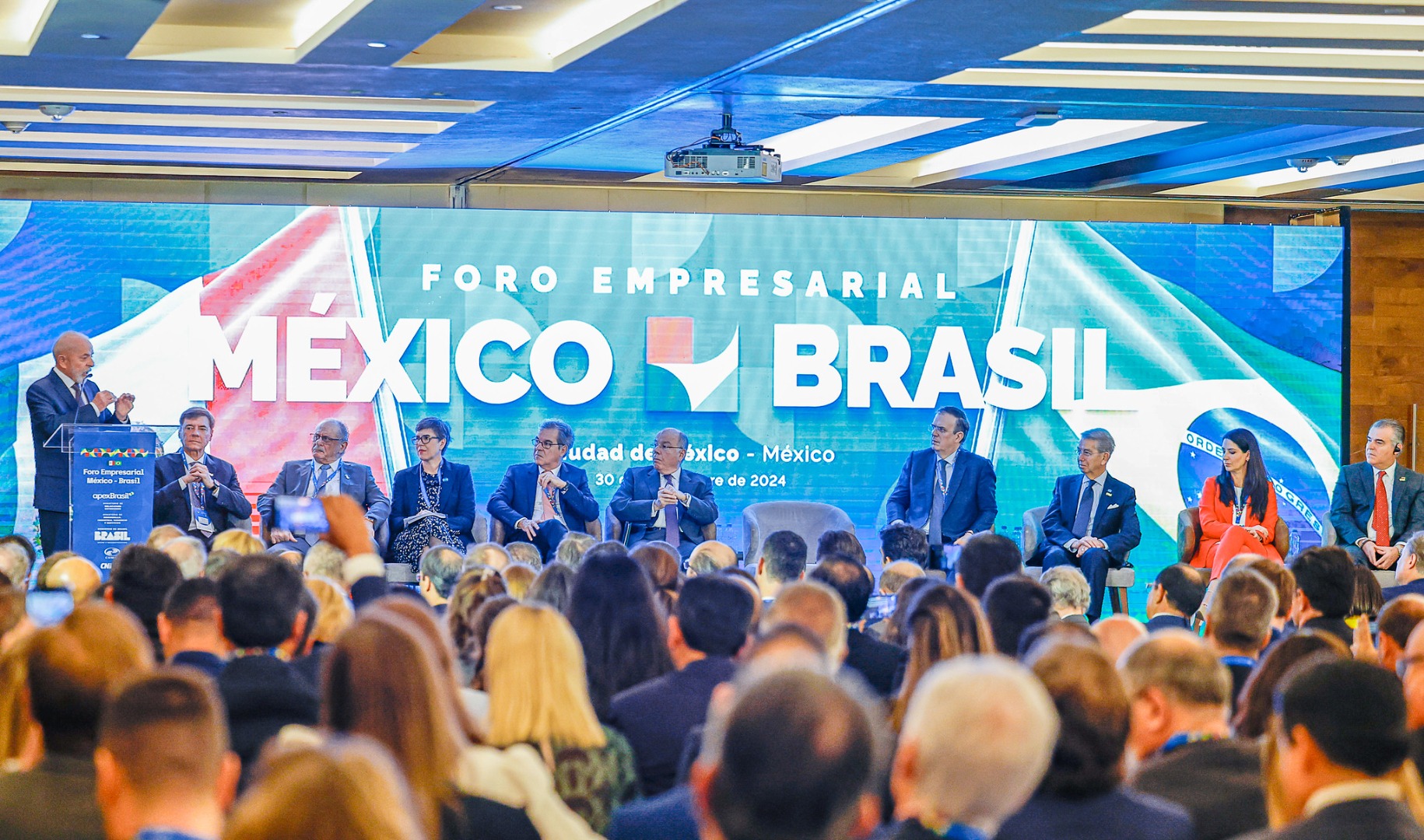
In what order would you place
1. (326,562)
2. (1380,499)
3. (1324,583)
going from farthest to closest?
(1380,499) → (326,562) → (1324,583)

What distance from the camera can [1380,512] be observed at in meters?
8.97

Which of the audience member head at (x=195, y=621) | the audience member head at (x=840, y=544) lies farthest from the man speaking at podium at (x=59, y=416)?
the audience member head at (x=195, y=621)

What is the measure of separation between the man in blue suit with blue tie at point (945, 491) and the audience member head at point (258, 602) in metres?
5.76

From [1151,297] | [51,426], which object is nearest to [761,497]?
[1151,297]

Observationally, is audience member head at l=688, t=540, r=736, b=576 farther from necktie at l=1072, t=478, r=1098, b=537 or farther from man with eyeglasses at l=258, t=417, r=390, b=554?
necktie at l=1072, t=478, r=1098, b=537

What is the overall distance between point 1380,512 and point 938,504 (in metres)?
2.43

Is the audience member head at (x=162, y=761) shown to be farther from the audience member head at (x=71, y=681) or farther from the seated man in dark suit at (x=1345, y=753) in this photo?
→ the seated man in dark suit at (x=1345, y=753)

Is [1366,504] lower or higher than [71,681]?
lower

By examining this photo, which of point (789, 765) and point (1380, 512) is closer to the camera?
point (789, 765)

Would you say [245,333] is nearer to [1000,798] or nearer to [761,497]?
[761,497]

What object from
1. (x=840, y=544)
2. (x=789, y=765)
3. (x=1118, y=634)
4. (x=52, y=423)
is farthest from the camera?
(x=52, y=423)

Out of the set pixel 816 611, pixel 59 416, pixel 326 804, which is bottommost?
pixel 816 611

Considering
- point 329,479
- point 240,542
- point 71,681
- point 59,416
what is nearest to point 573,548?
point 240,542

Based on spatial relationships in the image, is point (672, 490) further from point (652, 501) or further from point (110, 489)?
point (110, 489)
